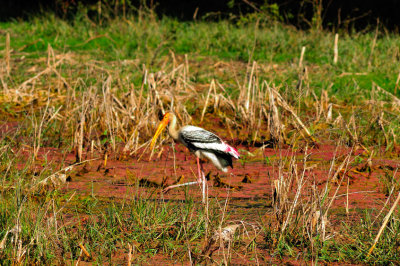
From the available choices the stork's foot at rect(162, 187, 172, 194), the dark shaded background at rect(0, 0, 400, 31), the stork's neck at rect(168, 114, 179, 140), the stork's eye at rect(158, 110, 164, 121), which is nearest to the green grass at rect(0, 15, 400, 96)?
the dark shaded background at rect(0, 0, 400, 31)

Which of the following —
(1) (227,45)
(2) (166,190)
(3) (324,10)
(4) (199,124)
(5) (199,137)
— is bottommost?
(4) (199,124)

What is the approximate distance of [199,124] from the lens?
8.66m

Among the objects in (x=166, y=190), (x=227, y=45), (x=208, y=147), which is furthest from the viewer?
(x=227, y=45)

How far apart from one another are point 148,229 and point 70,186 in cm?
168

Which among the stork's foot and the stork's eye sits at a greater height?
the stork's foot

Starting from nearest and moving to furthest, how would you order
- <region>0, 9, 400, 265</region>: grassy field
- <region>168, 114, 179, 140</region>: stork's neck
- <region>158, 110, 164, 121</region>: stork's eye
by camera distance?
<region>0, 9, 400, 265</region>: grassy field < <region>168, 114, 179, 140</region>: stork's neck < <region>158, 110, 164, 121</region>: stork's eye

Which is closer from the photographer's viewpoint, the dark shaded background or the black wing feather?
the black wing feather

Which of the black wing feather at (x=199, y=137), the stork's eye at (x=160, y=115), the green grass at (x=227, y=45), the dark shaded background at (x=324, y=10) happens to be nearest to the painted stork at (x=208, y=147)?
the black wing feather at (x=199, y=137)

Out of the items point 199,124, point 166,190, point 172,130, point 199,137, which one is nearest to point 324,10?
point 199,124

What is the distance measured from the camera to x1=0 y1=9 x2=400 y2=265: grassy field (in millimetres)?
3949

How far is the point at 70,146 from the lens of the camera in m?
7.03

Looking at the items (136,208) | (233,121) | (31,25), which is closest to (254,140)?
(233,121)

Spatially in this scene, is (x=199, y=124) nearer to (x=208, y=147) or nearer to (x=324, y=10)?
(x=208, y=147)

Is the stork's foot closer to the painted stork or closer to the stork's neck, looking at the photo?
the painted stork
